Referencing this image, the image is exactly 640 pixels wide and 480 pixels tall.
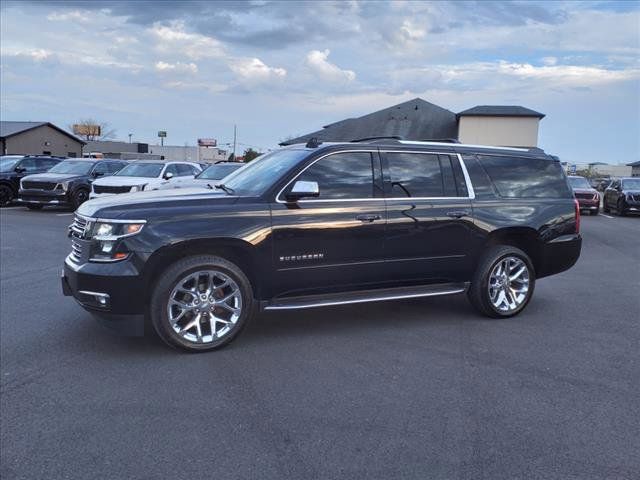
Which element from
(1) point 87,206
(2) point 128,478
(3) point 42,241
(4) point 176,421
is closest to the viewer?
(2) point 128,478

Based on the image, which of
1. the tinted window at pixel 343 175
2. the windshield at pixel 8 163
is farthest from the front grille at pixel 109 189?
the tinted window at pixel 343 175

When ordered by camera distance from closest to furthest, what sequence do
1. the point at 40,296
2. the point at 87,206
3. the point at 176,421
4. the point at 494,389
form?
the point at 176,421
the point at 494,389
the point at 87,206
the point at 40,296

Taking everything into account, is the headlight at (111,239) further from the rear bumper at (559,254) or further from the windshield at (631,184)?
the windshield at (631,184)

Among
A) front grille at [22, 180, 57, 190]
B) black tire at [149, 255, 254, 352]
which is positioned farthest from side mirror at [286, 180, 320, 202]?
front grille at [22, 180, 57, 190]

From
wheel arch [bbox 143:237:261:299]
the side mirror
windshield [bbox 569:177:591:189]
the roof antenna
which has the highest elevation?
the roof antenna

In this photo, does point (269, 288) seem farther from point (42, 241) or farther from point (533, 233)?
point (42, 241)

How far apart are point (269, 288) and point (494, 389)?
2.07 m

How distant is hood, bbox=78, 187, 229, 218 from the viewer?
488 centimetres

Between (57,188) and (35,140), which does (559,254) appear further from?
(35,140)

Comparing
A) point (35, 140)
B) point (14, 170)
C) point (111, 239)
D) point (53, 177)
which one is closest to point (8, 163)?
point (14, 170)

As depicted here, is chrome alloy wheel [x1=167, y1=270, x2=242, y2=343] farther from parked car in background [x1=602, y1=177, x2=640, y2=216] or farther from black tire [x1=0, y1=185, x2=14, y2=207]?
parked car in background [x1=602, y1=177, x2=640, y2=216]

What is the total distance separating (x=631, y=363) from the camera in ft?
16.2

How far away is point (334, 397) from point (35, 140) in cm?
6212

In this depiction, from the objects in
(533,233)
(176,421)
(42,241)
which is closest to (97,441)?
(176,421)
